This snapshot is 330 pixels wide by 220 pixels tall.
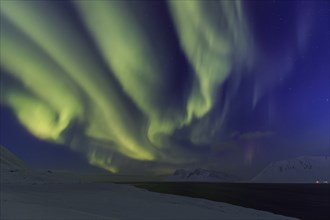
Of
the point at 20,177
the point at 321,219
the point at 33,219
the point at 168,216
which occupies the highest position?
the point at 20,177

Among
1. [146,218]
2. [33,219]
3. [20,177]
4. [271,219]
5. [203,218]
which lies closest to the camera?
[33,219]

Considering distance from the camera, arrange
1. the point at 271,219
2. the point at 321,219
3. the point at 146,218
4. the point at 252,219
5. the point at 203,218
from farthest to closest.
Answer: the point at 321,219
the point at 271,219
the point at 252,219
the point at 203,218
the point at 146,218

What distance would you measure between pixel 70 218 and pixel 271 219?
82.3ft

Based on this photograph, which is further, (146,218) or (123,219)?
(146,218)

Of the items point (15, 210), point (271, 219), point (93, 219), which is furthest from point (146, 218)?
point (271, 219)

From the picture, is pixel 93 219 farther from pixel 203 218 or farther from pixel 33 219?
pixel 203 218

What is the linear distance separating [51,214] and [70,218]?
5.77 ft

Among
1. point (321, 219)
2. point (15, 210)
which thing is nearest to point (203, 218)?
point (15, 210)

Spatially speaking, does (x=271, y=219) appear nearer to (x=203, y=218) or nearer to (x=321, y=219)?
(x=203, y=218)

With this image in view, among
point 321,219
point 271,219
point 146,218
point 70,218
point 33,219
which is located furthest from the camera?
point 321,219

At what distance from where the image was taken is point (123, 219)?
95.6ft

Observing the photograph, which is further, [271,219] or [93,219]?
[271,219]

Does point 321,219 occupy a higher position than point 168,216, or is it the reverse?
point 321,219

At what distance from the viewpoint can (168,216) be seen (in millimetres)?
35219
